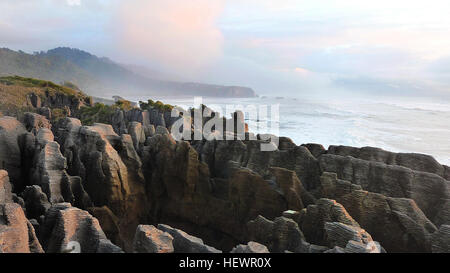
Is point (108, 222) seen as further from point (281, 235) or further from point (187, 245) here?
point (281, 235)

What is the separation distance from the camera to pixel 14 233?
5938 millimetres

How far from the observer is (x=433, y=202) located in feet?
30.6

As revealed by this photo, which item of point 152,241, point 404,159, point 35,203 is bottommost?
point 35,203

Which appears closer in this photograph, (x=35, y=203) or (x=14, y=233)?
(x=14, y=233)

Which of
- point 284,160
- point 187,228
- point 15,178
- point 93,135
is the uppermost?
point 93,135

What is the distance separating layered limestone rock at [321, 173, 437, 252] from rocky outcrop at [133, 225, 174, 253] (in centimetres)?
532

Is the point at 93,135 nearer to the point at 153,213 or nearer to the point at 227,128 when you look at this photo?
the point at 153,213

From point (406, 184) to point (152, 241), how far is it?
26.0 ft

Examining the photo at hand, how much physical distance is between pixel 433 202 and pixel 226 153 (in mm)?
7871

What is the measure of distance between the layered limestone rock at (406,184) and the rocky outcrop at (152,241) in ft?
23.1

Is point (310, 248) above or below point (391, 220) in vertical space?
below

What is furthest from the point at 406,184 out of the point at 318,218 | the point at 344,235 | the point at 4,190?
the point at 4,190
